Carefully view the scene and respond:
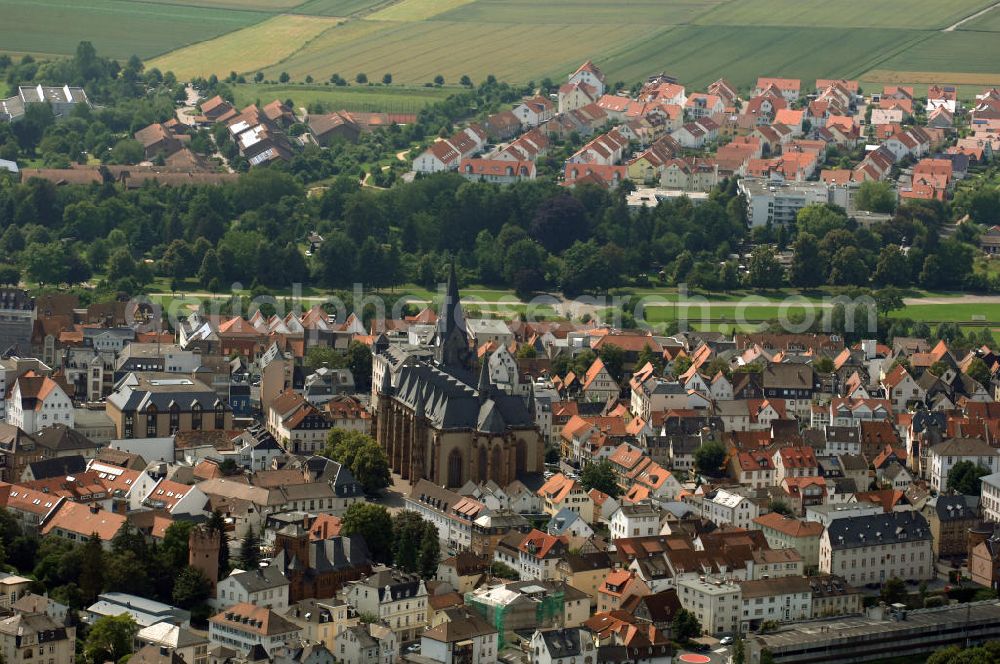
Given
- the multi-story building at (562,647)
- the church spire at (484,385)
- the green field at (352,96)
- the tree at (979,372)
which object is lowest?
the multi-story building at (562,647)

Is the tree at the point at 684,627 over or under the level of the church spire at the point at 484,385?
under

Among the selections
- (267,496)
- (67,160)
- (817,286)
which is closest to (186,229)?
(67,160)

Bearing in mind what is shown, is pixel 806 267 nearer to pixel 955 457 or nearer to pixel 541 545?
pixel 955 457

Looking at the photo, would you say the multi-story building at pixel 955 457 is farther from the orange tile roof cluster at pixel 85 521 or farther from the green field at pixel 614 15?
the green field at pixel 614 15

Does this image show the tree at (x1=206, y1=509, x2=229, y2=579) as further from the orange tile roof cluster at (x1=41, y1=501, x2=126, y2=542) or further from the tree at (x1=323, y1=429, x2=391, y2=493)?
the tree at (x1=323, y1=429, x2=391, y2=493)

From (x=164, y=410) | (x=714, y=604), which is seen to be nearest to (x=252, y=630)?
(x=714, y=604)

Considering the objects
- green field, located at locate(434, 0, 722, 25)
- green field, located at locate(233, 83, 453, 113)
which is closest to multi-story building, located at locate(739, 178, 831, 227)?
green field, located at locate(233, 83, 453, 113)

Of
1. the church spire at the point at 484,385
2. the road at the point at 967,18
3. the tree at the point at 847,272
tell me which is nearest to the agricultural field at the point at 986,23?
the road at the point at 967,18

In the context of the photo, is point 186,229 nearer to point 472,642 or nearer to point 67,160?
point 67,160
